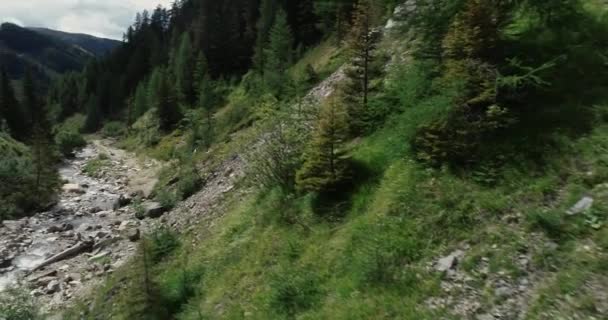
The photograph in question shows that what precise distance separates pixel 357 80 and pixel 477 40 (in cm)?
493

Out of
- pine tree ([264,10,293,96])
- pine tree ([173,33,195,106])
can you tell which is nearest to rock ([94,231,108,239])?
pine tree ([264,10,293,96])

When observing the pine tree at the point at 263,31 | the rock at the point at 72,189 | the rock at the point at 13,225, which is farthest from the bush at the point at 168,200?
the pine tree at the point at 263,31

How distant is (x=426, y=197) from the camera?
31.4ft

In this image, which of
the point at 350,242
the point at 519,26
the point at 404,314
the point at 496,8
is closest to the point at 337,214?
the point at 350,242

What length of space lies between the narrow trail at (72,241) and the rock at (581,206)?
632 inches

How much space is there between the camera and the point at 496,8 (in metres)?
11.5

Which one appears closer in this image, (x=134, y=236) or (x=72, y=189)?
(x=134, y=236)

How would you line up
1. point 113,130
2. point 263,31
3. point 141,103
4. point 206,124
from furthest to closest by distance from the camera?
1. point 113,130
2. point 141,103
3. point 263,31
4. point 206,124

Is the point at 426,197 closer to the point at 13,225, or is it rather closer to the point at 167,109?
the point at 13,225

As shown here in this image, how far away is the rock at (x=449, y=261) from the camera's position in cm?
790

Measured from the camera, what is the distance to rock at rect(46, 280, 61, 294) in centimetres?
1755

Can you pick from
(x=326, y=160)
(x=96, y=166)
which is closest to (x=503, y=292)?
(x=326, y=160)

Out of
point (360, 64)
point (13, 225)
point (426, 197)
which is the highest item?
point (360, 64)

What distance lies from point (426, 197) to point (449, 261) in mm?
1873
